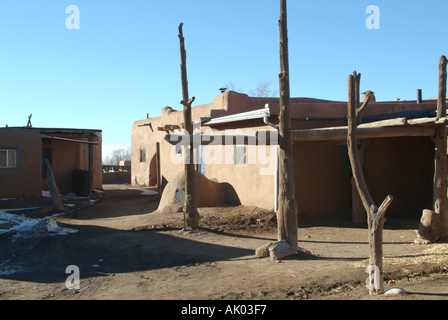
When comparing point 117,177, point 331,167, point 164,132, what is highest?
point 164,132

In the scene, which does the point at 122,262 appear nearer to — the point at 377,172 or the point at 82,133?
the point at 377,172

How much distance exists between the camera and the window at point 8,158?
15.2 m

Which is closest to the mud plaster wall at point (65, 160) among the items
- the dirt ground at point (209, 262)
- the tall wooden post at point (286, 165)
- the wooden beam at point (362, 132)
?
the dirt ground at point (209, 262)

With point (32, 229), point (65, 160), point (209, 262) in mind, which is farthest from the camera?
point (65, 160)

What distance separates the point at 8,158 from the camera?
15273 millimetres

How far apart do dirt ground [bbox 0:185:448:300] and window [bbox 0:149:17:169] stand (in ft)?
18.4

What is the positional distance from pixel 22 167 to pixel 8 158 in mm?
666

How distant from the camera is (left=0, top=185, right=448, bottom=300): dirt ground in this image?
16.9 feet

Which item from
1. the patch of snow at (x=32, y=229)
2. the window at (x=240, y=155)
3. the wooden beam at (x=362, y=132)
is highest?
the wooden beam at (x=362, y=132)

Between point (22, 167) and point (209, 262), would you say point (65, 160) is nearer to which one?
point (22, 167)

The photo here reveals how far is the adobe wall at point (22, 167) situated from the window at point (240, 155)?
8.83m

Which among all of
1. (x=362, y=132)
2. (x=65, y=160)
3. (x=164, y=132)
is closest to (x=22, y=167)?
(x=65, y=160)

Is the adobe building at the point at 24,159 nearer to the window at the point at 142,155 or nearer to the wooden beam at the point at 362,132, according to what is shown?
the window at the point at 142,155
